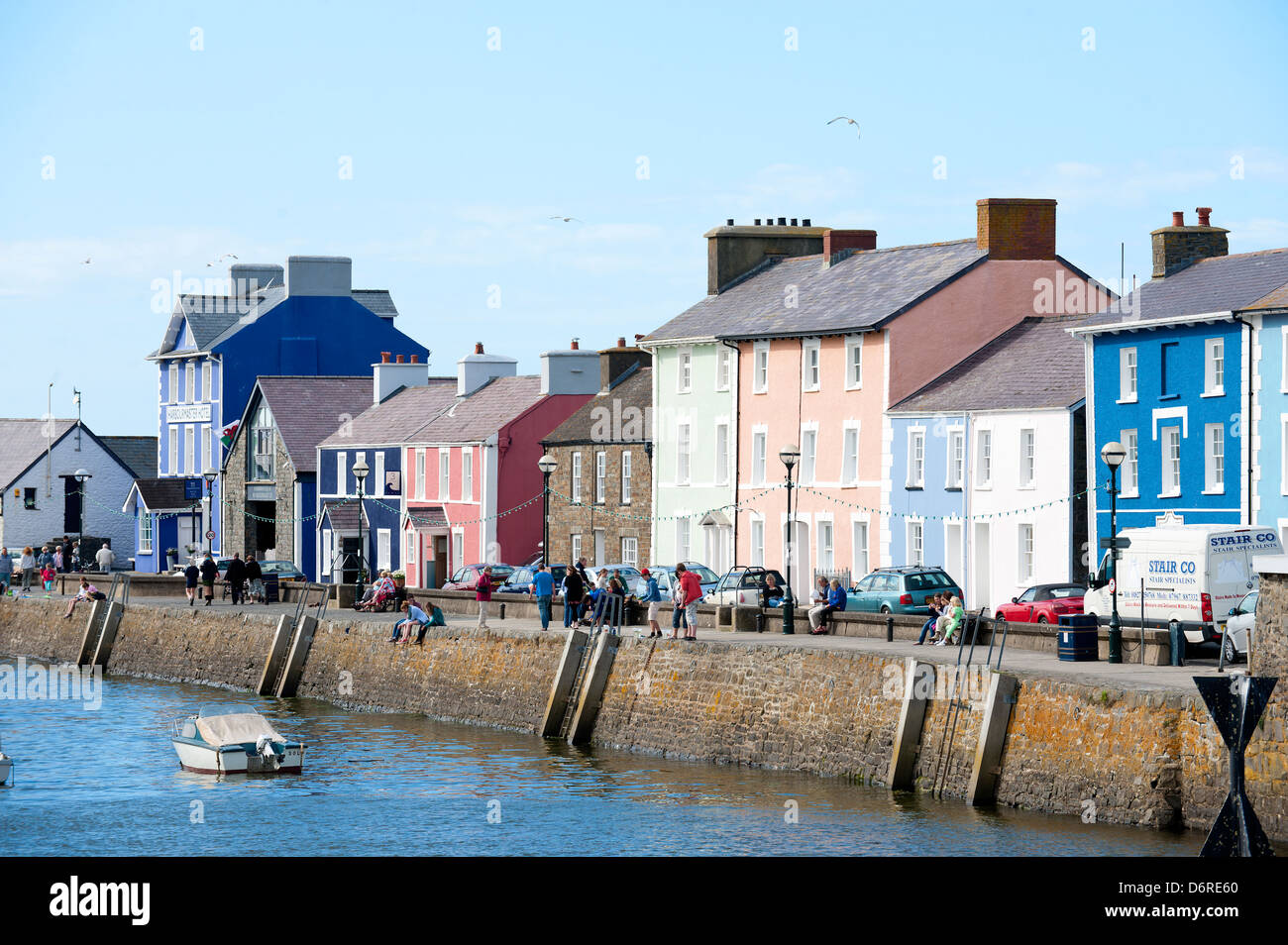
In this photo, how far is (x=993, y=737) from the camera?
27781 millimetres

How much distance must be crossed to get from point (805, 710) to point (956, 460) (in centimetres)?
1832

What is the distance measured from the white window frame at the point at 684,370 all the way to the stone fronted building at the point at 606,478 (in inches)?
92.5

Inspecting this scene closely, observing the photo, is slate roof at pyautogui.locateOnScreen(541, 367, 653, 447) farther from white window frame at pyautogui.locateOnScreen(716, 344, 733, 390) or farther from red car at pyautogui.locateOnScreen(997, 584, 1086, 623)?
red car at pyautogui.locateOnScreen(997, 584, 1086, 623)

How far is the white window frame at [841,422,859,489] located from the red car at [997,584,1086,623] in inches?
485

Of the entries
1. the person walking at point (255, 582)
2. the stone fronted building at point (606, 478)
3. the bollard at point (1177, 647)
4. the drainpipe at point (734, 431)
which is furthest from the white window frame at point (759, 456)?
the bollard at point (1177, 647)

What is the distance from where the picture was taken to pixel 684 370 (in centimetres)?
6041

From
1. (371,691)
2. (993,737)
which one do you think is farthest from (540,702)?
(993,737)

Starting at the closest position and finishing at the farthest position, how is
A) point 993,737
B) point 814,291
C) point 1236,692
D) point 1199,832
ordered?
point 1236,692, point 1199,832, point 993,737, point 814,291

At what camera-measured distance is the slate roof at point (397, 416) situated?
7306cm

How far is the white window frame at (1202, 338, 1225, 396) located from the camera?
Result: 44000mm

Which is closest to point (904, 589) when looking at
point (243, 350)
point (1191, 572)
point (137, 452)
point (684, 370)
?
point (1191, 572)

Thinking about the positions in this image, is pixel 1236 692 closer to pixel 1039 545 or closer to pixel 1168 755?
pixel 1168 755

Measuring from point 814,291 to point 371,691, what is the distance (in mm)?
20352

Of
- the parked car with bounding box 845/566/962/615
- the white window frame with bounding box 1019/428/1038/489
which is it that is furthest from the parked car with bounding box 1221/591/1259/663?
the white window frame with bounding box 1019/428/1038/489
